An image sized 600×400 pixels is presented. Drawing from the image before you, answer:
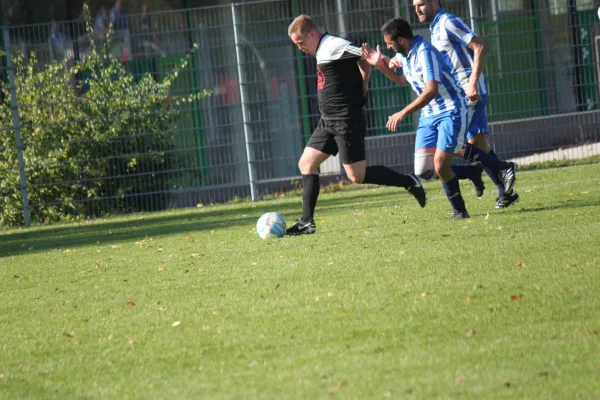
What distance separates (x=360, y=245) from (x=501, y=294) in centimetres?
289

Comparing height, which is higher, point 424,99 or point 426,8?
point 426,8

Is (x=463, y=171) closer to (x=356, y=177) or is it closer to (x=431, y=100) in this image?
(x=431, y=100)

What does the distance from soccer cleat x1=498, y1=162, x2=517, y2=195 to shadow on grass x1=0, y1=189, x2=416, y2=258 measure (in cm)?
201

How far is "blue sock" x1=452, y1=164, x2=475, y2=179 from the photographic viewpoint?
9.49 meters

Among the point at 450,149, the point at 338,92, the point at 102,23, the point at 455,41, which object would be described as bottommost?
the point at 450,149

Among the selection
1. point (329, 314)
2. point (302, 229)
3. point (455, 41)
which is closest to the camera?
point (329, 314)

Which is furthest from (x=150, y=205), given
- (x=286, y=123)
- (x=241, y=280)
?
(x=241, y=280)

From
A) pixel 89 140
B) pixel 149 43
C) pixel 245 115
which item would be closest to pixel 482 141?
pixel 245 115

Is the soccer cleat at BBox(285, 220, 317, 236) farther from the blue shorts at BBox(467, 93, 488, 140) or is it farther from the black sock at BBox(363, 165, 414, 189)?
the blue shorts at BBox(467, 93, 488, 140)

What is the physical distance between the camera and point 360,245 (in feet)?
26.6

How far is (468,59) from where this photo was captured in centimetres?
959

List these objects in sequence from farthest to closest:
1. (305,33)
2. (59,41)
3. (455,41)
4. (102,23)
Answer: (102,23) → (59,41) → (455,41) → (305,33)

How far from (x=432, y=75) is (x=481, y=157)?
4.50 ft

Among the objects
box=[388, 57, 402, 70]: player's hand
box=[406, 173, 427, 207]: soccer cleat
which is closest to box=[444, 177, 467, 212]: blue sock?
box=[406, 173, 427, 207]: soccer cleat
